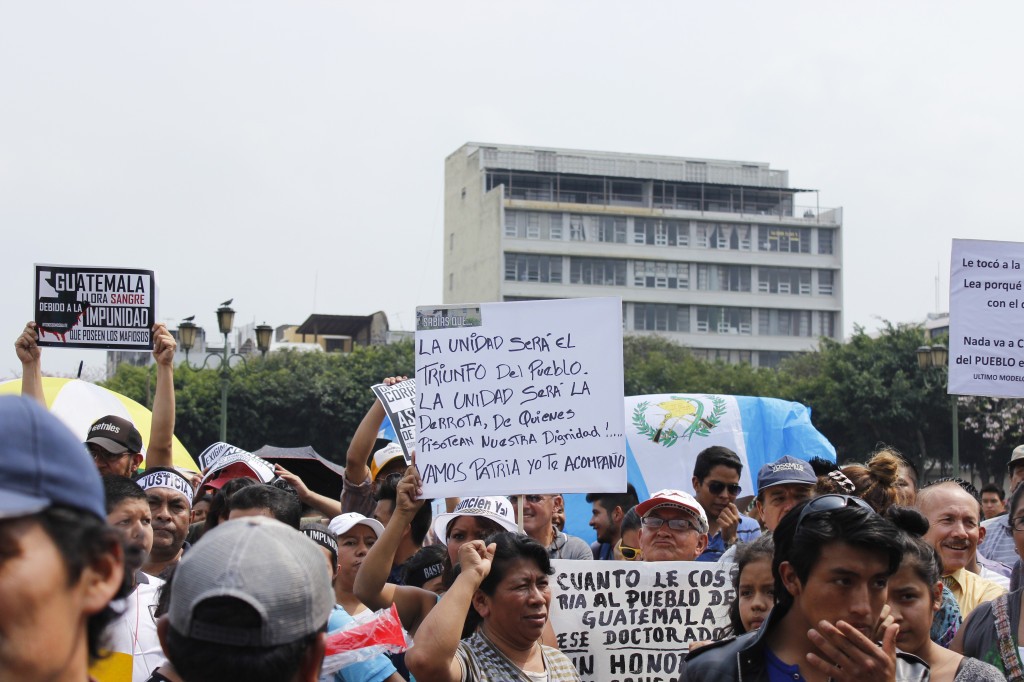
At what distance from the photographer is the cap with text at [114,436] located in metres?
5.83

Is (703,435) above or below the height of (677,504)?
below

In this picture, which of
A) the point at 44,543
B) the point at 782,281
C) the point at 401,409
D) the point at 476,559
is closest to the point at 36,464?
the point at 44,543

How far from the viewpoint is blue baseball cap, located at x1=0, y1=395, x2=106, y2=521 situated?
1676 millimetres

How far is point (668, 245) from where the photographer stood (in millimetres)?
88000

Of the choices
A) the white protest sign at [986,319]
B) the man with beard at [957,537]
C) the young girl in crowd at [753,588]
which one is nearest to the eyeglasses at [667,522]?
the man with beard at [957,537]

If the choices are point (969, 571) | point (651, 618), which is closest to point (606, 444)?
point (651, 618)

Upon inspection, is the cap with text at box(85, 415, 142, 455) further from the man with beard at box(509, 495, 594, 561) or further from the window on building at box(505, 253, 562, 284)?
the window on building at box(505, 253, 562, 284)

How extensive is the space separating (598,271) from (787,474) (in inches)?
3204

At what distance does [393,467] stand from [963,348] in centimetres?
381

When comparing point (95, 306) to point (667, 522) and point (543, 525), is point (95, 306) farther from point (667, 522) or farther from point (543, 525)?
point (667, 522)

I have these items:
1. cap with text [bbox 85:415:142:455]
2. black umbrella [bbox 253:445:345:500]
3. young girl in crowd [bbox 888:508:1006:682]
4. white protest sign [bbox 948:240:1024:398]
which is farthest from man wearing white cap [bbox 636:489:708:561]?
black umbrella [bbox 253:445:345:500]

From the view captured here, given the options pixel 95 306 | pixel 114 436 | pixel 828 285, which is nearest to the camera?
pixel 114 436

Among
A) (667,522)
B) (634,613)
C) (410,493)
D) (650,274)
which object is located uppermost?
(650,274)

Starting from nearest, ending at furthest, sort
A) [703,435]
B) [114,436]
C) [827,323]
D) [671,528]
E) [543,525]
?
1. [671,528]
2. [114,436]
3. [543,525]
4. [703,435]
5. [827,323]
